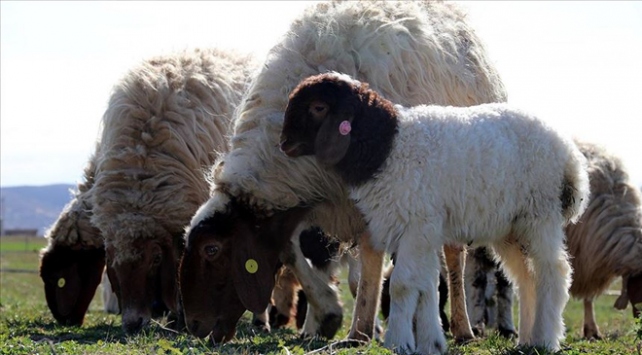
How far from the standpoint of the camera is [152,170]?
1066 centimetres

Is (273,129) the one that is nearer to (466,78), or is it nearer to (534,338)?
(466,78)

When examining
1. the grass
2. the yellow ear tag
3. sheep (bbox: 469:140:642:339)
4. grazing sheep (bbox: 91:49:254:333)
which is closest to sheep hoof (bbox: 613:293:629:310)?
sheep (bbox: 469:140:642:339)

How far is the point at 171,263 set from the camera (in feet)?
35.3

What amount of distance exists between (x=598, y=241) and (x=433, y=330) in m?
5.66

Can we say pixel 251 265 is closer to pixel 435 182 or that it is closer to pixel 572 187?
pixel 435 182

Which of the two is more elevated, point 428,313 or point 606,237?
point 428,313

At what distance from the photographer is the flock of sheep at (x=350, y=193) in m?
7.32

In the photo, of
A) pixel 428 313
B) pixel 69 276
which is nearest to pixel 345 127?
pixel 428 313

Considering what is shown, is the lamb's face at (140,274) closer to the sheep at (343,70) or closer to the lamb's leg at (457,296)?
the sheep at (343,70)

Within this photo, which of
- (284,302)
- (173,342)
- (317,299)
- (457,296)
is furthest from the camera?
(284,302)

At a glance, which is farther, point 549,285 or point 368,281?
point 368,281

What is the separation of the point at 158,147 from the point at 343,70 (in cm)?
280

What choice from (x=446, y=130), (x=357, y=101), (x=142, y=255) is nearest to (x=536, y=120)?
(x=446, y=130)

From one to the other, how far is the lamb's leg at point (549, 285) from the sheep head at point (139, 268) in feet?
14.4
